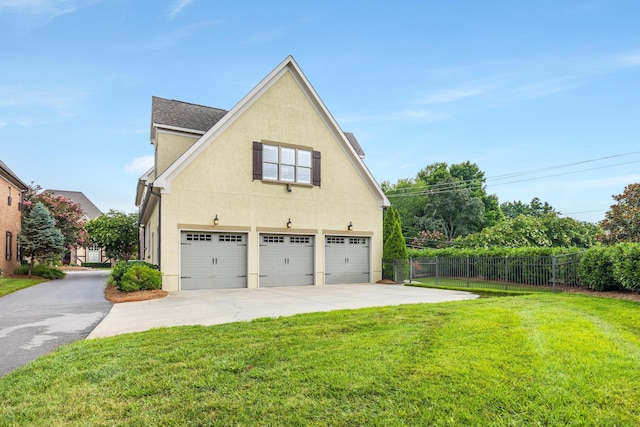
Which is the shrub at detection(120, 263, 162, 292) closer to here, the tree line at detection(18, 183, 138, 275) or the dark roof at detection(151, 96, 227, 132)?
the dark roof at detection(151, 96, 227, 132)

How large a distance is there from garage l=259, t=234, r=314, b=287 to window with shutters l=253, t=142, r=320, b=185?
2374 millimetres

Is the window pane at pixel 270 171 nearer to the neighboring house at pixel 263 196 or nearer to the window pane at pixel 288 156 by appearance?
the neighboring house at pixel 263 196

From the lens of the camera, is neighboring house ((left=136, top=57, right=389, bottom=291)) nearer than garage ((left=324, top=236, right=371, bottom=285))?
Yes

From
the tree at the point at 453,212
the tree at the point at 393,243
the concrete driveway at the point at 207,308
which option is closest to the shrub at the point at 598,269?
the concrete driveway at the point at 207,308

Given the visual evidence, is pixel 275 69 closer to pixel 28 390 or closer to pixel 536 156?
pixel 28 390

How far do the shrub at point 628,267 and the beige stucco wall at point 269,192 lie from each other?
9248mm

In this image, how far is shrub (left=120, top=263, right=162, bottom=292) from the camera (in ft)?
38.3

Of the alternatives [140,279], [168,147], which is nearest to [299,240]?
[140,279]

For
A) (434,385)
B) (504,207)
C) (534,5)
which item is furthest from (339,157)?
(504,207)

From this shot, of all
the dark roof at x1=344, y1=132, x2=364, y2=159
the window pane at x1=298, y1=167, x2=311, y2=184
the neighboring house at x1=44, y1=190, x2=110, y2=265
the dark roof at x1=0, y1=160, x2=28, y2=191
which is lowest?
the neighboring house at x1=44, y1=190, x2=110, y2=265

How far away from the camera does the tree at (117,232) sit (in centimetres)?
2866

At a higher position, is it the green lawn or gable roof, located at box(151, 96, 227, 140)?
gable roof, located at box(151, 96, 227, 140)

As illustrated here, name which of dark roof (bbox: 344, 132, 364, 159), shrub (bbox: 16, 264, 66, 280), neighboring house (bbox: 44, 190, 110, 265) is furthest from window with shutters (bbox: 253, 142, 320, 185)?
neighboring house (bbox: 44, 190, 110, 265)

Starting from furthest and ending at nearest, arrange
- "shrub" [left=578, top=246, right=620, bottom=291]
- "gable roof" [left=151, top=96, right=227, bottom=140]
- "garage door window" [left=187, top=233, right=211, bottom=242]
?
1. "gable roof" [left=151, top=96, right=227, bottom=140]
2. "garage door window" [left=187, top=233, right=211, bottom=242]
3. "shrub" [left=578, top=246, right=620, bottom=291]
